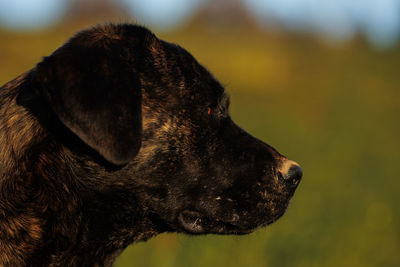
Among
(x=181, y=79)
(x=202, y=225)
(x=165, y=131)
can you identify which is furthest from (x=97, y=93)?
(x=202, y=225)

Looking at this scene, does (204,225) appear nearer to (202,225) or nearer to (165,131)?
(202,225)

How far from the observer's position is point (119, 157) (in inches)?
105

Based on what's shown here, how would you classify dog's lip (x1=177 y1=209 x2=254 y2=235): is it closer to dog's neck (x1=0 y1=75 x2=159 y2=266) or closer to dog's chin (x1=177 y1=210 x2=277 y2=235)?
dog's chin (x1=177 y1=210 x2=277 y2=235)

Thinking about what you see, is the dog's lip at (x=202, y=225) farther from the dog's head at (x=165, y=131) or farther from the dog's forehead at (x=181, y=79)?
the dog's forehead at (x=181, y=79)

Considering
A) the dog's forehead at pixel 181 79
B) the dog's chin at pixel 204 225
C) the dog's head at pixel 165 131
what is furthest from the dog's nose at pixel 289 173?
the dog's forehead at pixel 181 79

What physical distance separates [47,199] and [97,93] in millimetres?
575

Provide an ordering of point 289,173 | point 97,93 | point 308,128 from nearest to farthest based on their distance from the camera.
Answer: point 97,93 < point 289,173 < point 308,128

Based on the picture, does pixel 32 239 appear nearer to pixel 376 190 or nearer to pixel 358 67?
pixel 376 190

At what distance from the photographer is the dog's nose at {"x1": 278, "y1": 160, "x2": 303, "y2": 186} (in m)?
3.29

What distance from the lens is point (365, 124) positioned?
40.8 ft

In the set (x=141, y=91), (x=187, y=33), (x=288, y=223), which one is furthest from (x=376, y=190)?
(x=187, y=33)

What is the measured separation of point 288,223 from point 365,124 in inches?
274

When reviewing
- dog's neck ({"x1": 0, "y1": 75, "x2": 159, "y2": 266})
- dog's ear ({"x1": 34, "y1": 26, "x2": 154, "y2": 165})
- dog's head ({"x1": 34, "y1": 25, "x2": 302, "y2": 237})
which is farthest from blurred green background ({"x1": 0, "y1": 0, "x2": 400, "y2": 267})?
dog's ear ({"x1": 34, "y1": 26, "x2": 154, "y2": 165})

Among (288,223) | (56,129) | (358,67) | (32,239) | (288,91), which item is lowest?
(288,91)
